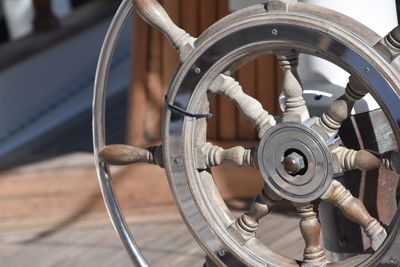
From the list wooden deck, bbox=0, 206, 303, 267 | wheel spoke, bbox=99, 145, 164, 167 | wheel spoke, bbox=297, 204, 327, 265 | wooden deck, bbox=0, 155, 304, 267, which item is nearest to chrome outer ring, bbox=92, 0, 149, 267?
wheel spoke, bbox=99, 145, 164, 167

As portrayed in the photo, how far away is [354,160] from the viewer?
A: 172 centimetres

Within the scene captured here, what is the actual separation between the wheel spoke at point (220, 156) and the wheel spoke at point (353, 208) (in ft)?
0.53

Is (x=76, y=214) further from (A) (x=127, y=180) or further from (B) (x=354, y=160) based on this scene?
(B) (x=354, y=160)

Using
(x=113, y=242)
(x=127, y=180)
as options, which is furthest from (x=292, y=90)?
(x=127, y=180)

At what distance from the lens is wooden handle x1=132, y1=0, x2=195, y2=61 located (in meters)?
1.85

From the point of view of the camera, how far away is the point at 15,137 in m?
4.41

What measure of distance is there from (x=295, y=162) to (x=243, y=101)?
0.52 feet

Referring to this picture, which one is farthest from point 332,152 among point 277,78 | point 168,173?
point 277,78

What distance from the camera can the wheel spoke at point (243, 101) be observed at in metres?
1.80

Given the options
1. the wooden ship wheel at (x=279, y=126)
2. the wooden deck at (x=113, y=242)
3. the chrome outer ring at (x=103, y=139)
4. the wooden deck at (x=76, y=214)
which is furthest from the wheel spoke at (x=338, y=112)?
the wooden deck at (x=76, y=214)

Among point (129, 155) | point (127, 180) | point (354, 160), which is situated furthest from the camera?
point (127, 180)

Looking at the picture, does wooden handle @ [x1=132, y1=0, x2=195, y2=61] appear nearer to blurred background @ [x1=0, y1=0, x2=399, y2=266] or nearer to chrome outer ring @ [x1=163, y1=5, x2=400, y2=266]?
chrome outer ring @ [x1=163, y1=5, x2=400, y2=266]

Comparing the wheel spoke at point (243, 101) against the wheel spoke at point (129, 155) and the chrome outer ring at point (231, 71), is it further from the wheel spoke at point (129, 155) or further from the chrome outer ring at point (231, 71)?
the wheel spoke at point (129, 155)

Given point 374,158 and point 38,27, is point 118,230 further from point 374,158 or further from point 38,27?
point 38,27
